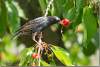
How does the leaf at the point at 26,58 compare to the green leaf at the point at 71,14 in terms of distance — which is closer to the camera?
the leaf at the point at 26,58

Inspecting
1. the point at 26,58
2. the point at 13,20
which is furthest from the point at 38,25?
the point at 26,58

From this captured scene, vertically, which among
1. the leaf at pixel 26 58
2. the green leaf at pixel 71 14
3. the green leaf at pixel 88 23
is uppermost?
the green leaf at pixel 71 14

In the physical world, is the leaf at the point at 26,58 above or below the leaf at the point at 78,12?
below

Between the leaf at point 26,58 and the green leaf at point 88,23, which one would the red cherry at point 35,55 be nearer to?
the leaf at point 26,58

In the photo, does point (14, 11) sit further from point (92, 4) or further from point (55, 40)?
point (55, 40)

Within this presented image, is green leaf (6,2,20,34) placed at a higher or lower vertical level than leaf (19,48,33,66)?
higher

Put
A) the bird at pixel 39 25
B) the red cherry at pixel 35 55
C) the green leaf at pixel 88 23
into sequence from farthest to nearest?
the bird at pixel 39 25
the green leaf at pixel 88 23
the red cherry at pixel 35 55

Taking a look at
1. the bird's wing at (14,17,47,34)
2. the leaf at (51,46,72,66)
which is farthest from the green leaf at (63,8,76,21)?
the leaf at (51,46,72,66)

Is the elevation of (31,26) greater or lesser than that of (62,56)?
greater

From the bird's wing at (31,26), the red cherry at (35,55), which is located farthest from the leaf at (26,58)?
the bird's wing at (31,26)

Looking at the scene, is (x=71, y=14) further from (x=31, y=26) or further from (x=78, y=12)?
(x=31, y=26)

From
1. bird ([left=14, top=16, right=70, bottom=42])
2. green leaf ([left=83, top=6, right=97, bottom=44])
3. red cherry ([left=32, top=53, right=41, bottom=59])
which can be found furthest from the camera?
bird ([left=14, top=16, right=70, bottom=42])

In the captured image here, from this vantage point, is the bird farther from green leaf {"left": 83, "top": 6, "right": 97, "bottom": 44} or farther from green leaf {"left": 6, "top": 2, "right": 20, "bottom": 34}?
green leaf {"left": 83, "top": 6, "right": 97, "bottom": 44}

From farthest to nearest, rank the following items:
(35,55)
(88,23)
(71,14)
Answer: (71,14)
(88,23)
(35,55)
